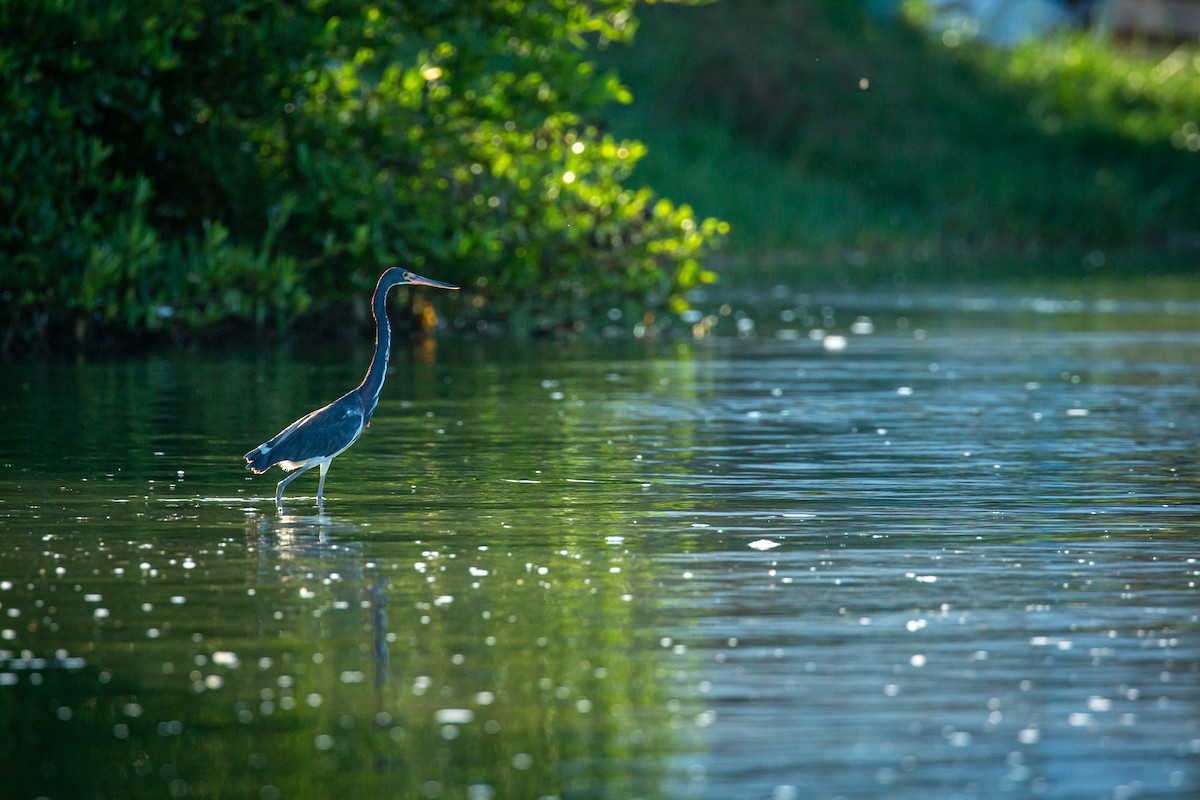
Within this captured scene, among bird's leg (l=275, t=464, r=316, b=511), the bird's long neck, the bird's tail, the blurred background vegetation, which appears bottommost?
bird's leg (l=275, t=464, r=316, b=511)

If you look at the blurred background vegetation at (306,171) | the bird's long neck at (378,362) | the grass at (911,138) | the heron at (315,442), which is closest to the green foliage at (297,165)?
the blurred background vegetation at (306,171)

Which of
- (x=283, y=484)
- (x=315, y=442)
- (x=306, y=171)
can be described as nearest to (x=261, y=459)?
(x=283, y=484)

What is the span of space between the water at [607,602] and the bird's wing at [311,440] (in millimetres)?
297

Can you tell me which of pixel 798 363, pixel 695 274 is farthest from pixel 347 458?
pixel 695 274

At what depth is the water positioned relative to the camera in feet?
21.8

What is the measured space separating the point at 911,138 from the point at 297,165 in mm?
25640

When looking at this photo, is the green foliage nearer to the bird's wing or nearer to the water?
the water

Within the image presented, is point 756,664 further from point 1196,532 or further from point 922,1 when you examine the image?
point 922,1

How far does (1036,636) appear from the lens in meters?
8.28

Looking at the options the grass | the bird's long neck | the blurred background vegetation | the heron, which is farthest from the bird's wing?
the grass

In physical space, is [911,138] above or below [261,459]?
above

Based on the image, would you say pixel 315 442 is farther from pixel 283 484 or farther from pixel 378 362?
pixel 378 362

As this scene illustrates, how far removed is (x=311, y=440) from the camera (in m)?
11.7

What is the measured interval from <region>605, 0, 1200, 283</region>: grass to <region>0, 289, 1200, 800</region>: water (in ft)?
81.0
